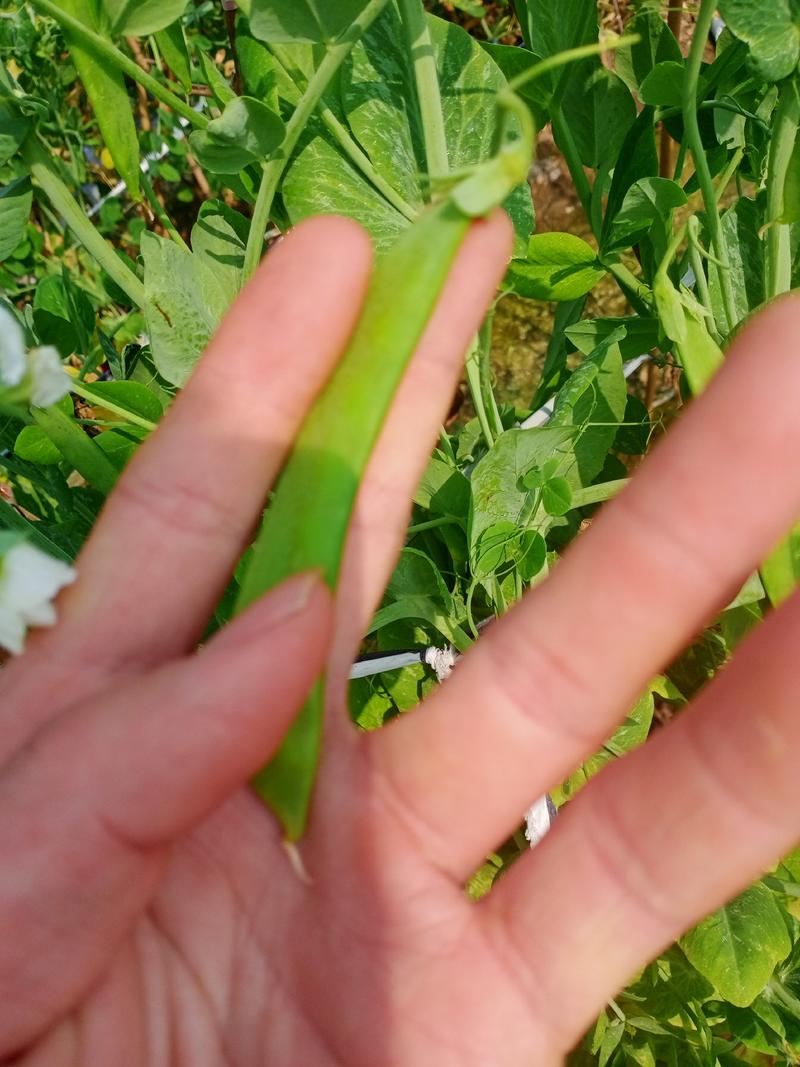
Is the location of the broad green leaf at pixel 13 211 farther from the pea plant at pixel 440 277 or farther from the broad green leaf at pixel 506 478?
the broad green leaf at pixel 506 478

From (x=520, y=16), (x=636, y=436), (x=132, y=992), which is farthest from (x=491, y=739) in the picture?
(x=520, y=16)

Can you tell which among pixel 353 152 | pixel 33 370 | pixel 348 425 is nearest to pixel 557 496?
pixel 348 425

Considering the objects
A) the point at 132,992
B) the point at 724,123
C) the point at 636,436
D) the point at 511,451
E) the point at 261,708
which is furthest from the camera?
the point at 636,436

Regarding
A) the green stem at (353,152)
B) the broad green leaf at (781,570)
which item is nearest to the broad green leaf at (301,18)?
the green stem at (353,152)

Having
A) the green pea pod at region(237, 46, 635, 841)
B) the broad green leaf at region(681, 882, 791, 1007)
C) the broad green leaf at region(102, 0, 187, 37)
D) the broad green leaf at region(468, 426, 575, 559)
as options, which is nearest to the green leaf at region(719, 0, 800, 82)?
the green pea pod at region(237, 46, 635, 841)

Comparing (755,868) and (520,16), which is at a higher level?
(520,16)

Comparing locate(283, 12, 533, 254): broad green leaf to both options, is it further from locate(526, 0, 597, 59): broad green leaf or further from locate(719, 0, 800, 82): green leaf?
locate(719, 0, 800, 82): green leaf

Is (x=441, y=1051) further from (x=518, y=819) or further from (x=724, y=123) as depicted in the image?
(x=724, y=123)
